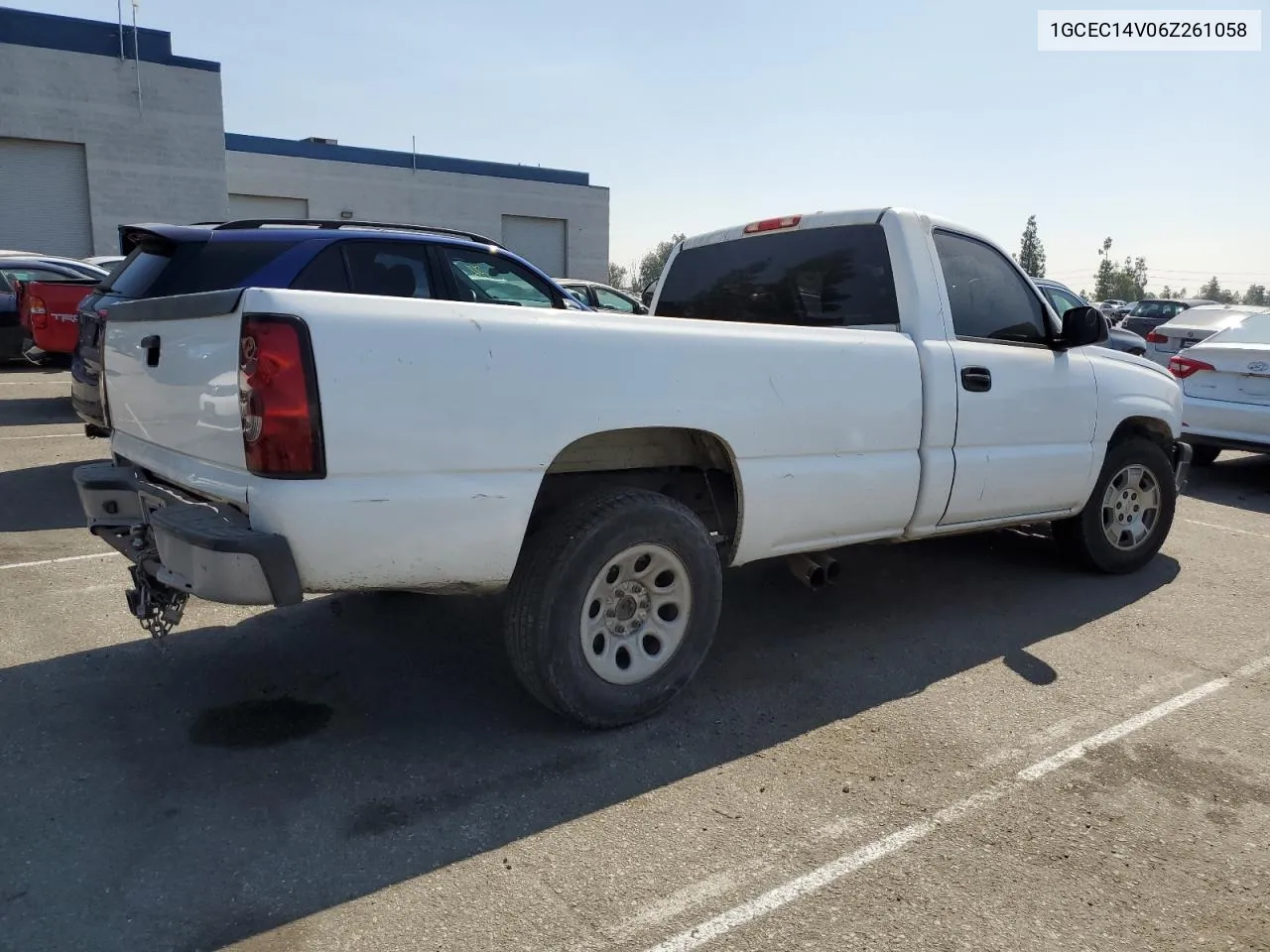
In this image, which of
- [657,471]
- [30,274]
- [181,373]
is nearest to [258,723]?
[181,373]

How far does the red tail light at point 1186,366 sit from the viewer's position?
9.25 meters

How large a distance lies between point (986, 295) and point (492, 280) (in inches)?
160

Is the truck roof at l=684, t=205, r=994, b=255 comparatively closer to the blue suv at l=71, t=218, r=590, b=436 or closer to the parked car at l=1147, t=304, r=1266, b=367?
the blue suv at l=71, t=218, r=590, b=436

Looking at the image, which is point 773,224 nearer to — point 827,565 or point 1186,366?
point 827,565

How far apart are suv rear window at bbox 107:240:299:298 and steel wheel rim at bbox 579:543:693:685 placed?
3.03 metres

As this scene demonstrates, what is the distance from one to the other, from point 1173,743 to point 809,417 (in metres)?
1.89

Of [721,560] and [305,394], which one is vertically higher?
[305,394]

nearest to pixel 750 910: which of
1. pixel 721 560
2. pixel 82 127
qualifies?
pixel 721 560

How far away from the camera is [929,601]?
538 centimetres

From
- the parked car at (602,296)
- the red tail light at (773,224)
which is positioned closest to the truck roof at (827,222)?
the red tail light at (773,224)

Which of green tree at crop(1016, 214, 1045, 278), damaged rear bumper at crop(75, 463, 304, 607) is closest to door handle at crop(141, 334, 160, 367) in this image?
damaged rear bumper at crop(75, 463, 304, 607)

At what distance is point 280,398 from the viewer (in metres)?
2.82

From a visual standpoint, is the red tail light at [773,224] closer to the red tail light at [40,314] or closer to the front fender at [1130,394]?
the front fender at [1130,394]

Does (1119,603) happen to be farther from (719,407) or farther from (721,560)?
(719,407)
